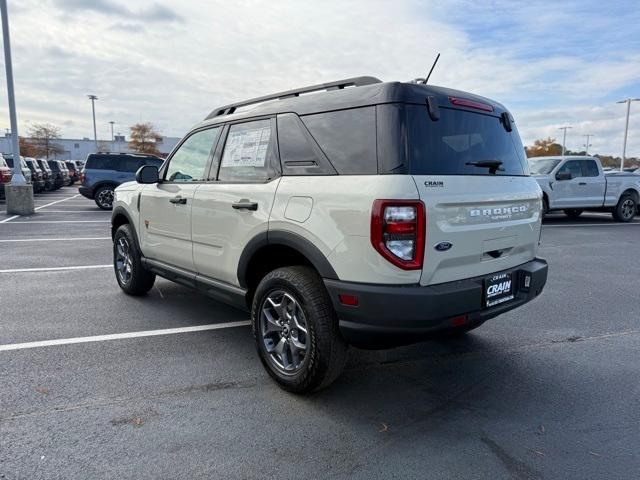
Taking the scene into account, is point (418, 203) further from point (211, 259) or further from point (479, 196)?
point (211, 259)

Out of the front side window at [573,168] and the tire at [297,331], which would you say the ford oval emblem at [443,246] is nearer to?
the tire at [297,331]

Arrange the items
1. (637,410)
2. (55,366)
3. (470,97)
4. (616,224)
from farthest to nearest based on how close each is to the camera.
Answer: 1. (616,224)
2. (55,366)
3. (470,97)
4. (637,410)

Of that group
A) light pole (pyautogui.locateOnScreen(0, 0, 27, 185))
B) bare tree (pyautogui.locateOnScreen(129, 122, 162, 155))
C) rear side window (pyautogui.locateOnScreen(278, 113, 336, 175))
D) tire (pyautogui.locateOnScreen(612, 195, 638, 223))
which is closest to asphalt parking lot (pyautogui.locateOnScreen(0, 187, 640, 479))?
rear side window (pyautogui.locateOnScreen(278, 113, 336, 175))

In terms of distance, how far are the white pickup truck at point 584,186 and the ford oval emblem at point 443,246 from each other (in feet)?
38.4

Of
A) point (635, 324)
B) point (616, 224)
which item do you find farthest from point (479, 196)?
point (616, 224)

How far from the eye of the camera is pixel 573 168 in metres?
13.9

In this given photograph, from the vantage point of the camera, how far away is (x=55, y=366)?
12.1 ft

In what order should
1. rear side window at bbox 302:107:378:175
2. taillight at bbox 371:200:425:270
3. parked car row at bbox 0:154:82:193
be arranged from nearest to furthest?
taillight at bbox 371:200:425:270 < rear side window at bbox 302:107:378:175 < parked car row at bbox 0:154:82:193

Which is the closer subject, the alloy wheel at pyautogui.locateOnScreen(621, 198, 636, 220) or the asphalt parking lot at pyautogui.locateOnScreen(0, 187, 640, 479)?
the asphalt parking lot at pyautogui.locateOnScreen(0, 187, 640, 479)

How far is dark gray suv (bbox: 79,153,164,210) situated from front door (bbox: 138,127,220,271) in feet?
38.4

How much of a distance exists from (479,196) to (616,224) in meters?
13.8

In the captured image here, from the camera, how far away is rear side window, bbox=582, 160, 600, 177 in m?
14.1

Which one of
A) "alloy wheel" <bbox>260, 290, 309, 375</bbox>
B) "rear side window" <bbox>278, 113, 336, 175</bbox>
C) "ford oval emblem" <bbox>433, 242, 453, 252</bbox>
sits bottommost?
"alloy wheel" <bbox>260, 290, 309, 375</bbox>

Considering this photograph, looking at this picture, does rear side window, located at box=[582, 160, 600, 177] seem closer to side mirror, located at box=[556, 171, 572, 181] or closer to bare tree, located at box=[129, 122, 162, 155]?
side mirror, located at box=[556, 171, 572, 181]
